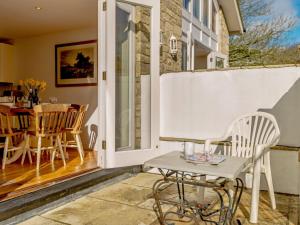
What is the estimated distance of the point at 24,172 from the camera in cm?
353

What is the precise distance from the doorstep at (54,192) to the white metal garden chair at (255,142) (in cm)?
135

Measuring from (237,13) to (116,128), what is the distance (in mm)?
6700

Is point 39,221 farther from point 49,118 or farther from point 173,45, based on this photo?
point 173,45

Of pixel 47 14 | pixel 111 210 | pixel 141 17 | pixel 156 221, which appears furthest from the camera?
pixel 47 14

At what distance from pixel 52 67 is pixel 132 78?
2873 mm

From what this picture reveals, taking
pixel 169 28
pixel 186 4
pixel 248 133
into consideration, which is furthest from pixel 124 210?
pixel 186 4

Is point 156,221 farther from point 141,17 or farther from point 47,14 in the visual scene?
point 47,14

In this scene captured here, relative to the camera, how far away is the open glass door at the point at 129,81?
3420 millimetres

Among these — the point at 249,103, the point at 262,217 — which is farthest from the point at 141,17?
the point at 262,217

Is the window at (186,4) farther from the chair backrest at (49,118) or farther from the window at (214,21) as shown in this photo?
the chair backrest at (49,118)

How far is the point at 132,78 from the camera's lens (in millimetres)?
3766

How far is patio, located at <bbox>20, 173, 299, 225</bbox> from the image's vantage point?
2.40 meters

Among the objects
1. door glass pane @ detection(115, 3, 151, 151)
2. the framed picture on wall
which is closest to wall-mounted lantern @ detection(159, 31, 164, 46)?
door glass pane @ detection(115, 3, 151, 151)

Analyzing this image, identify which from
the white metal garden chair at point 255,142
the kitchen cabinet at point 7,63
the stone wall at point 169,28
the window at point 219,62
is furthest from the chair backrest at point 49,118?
the window at point 219,62
